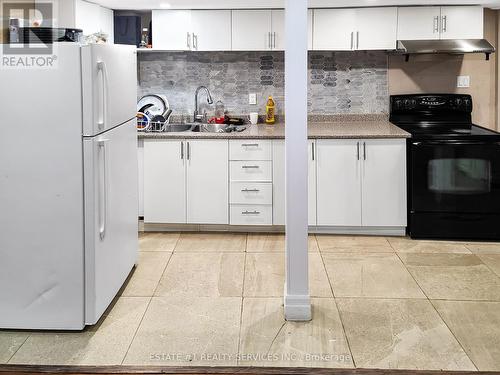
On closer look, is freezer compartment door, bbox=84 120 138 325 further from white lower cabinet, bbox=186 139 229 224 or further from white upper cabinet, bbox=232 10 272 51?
white upper cabinet, bbox=232 10 272 51

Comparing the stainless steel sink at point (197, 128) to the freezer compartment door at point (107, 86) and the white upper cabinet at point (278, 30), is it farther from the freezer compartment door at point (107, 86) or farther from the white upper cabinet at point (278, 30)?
the freezer compartment door at point (107, 86)

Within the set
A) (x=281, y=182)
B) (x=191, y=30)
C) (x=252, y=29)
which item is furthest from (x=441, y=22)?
(x=191, y=30)

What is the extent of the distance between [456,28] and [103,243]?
365cm

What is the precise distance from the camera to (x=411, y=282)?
4312 mm

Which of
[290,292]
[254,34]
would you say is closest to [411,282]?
[290,292]

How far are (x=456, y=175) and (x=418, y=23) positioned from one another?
138cm

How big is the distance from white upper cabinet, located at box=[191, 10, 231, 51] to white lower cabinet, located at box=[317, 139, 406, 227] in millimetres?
1272

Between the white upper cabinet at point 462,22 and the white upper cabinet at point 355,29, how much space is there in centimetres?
44

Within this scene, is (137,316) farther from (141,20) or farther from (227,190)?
(141,20)

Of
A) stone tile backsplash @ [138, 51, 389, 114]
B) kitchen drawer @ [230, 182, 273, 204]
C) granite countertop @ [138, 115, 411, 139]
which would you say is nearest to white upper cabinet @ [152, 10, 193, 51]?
stone tile backsplash @ [138, 51, 389, 114]

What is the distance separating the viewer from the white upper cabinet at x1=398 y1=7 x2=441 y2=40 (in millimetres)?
5621

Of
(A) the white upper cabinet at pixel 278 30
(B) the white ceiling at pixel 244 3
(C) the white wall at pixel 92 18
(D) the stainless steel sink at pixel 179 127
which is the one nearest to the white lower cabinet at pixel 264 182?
(D) the stainless steel sink at pixel 179 127

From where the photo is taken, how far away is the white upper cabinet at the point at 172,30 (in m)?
5.73

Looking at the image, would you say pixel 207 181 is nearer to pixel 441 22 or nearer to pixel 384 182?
pixel 384 182
